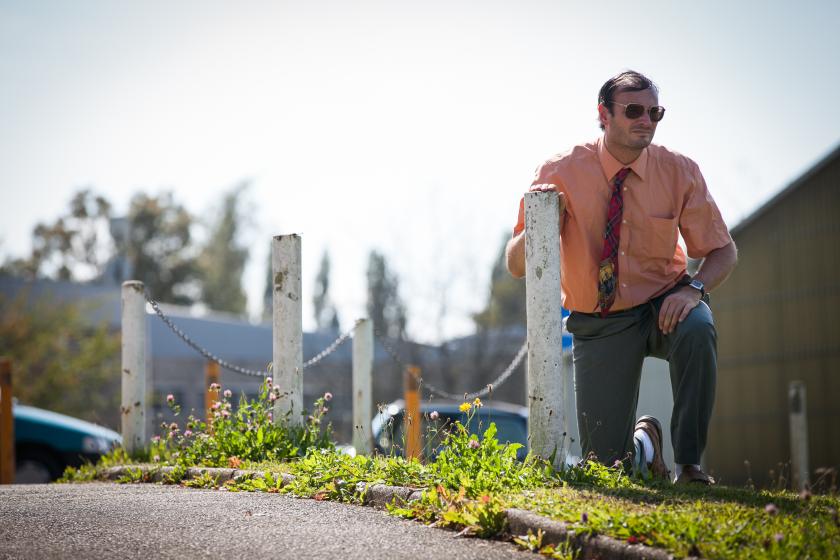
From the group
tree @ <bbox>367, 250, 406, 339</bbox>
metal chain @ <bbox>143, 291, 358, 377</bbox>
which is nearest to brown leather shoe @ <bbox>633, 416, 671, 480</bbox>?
metal chain @ <bbox>143, 291, 358, 377</bbox>

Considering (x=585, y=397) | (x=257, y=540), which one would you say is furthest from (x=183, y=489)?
(x=585, y=397)

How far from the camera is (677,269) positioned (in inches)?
221

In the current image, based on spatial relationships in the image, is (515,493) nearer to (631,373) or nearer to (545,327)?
(545,327)

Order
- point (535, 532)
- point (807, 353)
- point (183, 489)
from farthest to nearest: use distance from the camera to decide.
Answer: point (807, 353) → point (183, 489) → point (535, 532)

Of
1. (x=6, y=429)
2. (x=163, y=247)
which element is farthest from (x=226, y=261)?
(x=6, y=429)

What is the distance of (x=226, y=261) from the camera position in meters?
63.4

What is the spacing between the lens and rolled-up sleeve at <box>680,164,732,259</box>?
5570 millimetres

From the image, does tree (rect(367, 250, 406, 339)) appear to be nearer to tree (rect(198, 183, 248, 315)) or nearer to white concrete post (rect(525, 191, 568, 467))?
tree (rect(198, 183, 248, 315))

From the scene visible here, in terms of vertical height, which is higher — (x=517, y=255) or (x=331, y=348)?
(x=517, y=255)

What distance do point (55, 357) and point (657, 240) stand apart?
23679mm

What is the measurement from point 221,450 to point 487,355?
97.2ft

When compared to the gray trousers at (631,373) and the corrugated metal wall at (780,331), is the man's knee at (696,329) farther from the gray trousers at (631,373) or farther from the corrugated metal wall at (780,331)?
the corrugated metal wall at (780,331)

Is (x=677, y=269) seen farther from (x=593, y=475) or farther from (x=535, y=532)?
(x=535, y=532)

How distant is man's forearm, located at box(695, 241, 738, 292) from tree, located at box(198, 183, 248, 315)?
56972 millimetres
